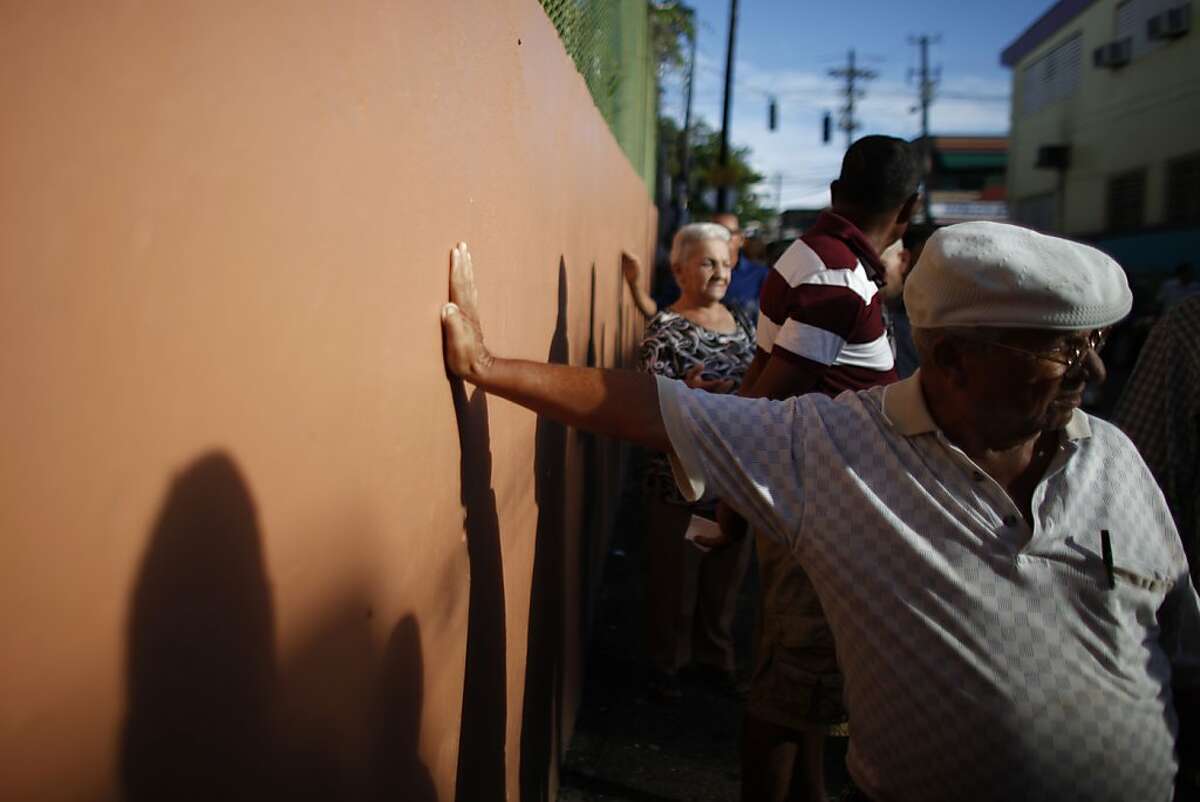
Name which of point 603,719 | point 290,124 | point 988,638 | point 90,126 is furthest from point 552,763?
point 90,126

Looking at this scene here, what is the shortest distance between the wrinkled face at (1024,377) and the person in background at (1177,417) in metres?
1.23

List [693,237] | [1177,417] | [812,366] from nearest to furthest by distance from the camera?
[812,366]
[1177,417]
[693,237]

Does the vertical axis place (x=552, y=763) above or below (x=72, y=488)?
below

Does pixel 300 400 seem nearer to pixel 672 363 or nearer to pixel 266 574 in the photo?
pixel 266 574

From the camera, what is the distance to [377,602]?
1.52 meters

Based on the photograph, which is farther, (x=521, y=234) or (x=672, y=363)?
(x=672, y=363)

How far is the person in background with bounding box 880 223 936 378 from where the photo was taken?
153 inches

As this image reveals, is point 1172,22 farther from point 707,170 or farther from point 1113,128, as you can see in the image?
point 707,170

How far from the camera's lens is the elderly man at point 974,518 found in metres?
1.69

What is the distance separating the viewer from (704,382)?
407 cm

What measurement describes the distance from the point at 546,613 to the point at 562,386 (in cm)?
153

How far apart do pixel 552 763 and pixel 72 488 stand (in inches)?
114

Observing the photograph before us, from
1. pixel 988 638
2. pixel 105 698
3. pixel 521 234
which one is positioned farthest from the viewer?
pixel 521 234

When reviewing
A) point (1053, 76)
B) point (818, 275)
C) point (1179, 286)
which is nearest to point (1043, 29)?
point (1053, 76)
